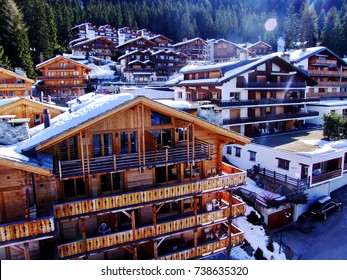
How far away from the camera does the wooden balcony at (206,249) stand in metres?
17.0

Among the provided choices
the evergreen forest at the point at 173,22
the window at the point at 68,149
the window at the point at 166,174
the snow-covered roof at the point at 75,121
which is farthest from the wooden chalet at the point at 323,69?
the window at the point at 68,149

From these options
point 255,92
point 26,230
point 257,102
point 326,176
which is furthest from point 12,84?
point 326,176

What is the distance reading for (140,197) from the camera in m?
15.0

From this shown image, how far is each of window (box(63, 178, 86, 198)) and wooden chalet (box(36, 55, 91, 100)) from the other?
43.7 meters

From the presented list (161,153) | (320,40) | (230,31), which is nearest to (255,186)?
(161,153)

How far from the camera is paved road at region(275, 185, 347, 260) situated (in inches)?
810

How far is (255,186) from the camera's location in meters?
26.3

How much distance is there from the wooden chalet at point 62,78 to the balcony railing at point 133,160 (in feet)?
145

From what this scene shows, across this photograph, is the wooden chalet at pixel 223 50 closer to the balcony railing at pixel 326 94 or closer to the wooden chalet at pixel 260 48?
the wooden chalet at pixel 260 48

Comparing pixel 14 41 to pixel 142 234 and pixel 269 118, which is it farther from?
pixel 142 234

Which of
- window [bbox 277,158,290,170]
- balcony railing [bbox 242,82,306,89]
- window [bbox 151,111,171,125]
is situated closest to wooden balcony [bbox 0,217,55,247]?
window [bbox 151,111,171,125]

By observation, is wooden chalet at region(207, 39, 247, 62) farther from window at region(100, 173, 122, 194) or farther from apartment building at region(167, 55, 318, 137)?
window at region(100, 173, 122, 194)

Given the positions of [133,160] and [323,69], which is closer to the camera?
[133,160]

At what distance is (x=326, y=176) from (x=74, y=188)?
22.3 m
